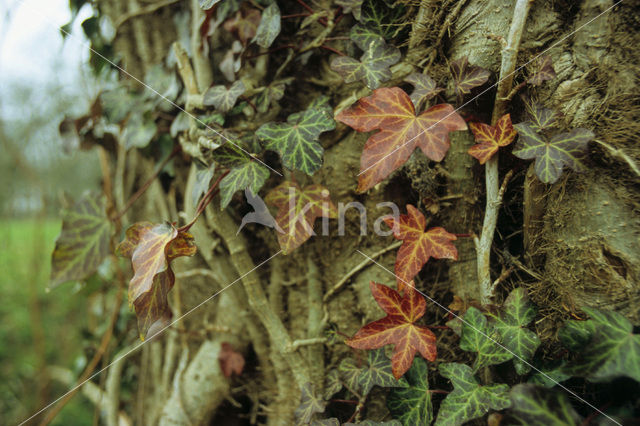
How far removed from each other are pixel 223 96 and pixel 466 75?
54 cm

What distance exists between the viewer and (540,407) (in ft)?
1.74

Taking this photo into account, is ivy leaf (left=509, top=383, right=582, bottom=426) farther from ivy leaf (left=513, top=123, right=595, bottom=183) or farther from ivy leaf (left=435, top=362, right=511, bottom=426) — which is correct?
ivy leaf (left=513, top=123, right=595, bottom=183)

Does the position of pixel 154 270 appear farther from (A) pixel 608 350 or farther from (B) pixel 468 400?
(A) pixel 608 350

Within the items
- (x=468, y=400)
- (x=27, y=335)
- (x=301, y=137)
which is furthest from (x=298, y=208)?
(x=27, y=335)

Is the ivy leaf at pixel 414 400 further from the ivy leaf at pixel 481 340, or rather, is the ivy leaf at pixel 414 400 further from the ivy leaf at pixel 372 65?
the ivy leaf at pixel 372 65

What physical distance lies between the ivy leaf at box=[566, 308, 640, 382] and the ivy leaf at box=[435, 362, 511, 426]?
0.42 ft

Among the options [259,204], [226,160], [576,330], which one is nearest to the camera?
[576,330]

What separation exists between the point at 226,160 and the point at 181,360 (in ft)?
2.28

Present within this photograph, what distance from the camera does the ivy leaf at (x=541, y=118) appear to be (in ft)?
2.15

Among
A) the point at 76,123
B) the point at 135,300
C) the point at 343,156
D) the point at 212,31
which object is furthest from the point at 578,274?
the point at 76,123

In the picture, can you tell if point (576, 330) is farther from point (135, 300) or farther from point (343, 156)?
point (135, 300)

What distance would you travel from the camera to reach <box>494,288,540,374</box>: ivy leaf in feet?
2.15

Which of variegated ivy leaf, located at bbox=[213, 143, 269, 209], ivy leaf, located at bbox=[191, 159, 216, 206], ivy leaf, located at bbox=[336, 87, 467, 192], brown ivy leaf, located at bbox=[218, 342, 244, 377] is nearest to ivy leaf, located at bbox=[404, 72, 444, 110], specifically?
ivy leaf, located at bbox=[336, 87, 467, 192]

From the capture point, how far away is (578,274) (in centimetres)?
66
